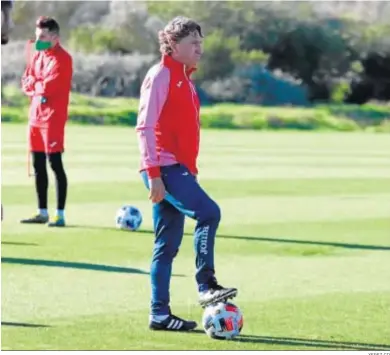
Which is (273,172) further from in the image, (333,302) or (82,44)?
(82,44)

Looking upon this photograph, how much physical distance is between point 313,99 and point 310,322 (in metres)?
46.2

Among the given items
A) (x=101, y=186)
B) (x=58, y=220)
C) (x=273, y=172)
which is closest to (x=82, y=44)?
(x=273, y=172)

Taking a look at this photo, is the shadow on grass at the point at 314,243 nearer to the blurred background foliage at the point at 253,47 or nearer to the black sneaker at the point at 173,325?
the black sneaker at the point at 173,325

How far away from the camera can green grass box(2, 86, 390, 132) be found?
4619cm

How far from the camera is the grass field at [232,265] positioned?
8297 millimetres

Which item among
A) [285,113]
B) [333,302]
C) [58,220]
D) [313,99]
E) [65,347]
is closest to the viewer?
[65,347]

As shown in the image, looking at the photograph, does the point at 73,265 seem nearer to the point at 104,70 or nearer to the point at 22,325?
the point at 22,325

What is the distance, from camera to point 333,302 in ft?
31.0

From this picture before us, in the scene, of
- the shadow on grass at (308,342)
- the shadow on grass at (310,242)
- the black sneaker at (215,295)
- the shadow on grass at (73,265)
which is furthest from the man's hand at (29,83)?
the shadow on grass at (308,342)

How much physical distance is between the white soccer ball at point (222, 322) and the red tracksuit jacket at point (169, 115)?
0.87 metres

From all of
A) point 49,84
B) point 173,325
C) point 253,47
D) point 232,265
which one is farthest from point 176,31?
point 253,47

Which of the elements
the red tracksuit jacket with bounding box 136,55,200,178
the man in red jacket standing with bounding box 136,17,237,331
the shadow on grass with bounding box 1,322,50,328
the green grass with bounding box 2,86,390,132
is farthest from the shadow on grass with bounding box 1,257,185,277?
the green grass with bounding box 2,86,390,132

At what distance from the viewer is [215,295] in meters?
8.33

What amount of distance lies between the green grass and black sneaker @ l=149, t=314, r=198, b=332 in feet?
118
